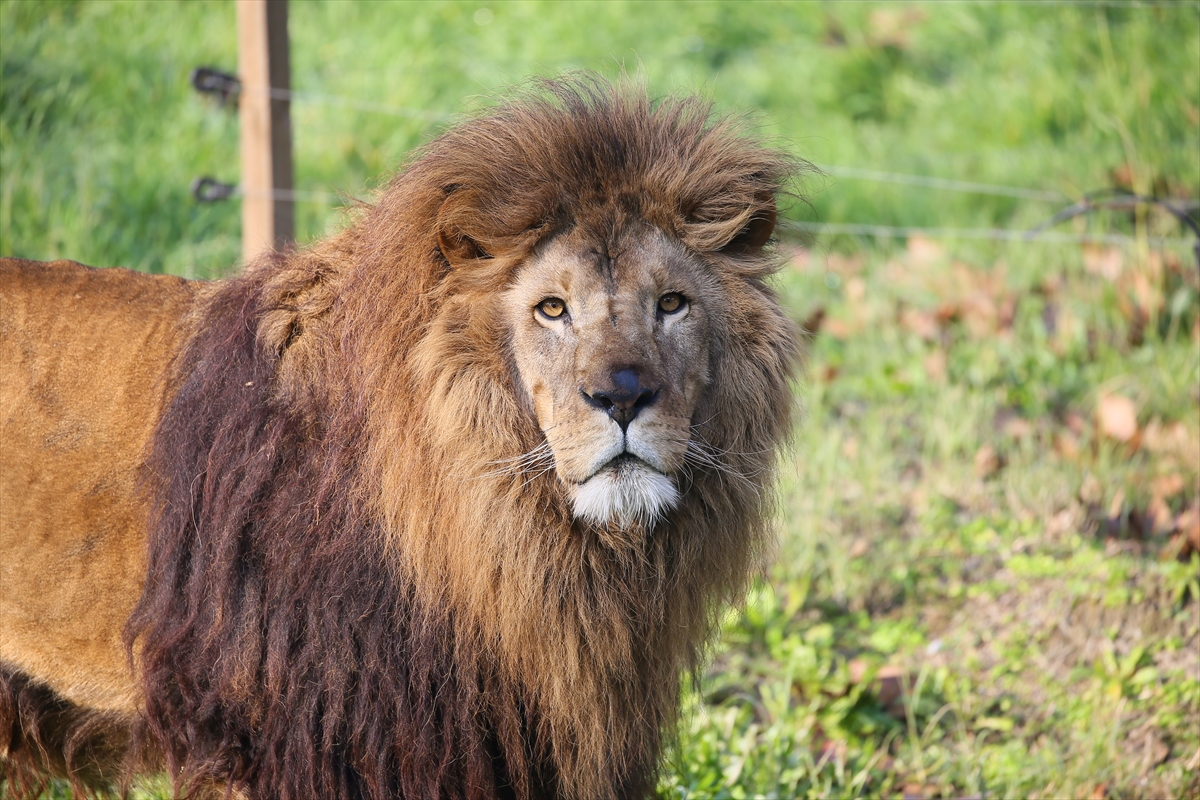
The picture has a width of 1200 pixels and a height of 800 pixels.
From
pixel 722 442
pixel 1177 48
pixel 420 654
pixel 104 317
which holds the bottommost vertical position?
pixel 420 654

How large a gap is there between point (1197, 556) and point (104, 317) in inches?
139

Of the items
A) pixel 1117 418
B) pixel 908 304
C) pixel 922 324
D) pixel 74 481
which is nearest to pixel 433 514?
pixel 74 481

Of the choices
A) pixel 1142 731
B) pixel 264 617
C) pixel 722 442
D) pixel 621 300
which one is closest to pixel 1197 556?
pixel 1142 731

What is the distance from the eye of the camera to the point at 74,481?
2.33 m

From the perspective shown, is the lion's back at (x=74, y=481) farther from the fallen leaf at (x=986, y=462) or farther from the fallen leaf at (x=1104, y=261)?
the fallen leaf at (x=1104, y=261)

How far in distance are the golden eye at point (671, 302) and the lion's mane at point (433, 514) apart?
0.38 feet

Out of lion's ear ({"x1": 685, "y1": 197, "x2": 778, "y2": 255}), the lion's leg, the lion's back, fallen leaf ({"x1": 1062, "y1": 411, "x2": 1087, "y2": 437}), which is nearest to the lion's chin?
lion's ear ({"x1": 685, "y1": 197, "x2": 778, "y2": 255})

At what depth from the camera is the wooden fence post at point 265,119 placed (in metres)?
4.14

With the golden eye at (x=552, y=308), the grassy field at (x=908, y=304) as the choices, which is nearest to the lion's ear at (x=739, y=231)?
the golden eye at (x=552, y=308)

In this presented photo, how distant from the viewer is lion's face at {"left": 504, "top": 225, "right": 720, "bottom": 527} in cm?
199

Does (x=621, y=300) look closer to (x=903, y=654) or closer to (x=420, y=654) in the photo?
(x=420, y=654)

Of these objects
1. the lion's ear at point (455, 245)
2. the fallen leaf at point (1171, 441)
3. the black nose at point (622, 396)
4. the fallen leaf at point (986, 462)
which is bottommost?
the fallen leaf at point (986, 462)

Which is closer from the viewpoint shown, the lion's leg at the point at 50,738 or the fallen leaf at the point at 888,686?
the lion's leg at the point at 50,738

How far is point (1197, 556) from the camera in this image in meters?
3.97
